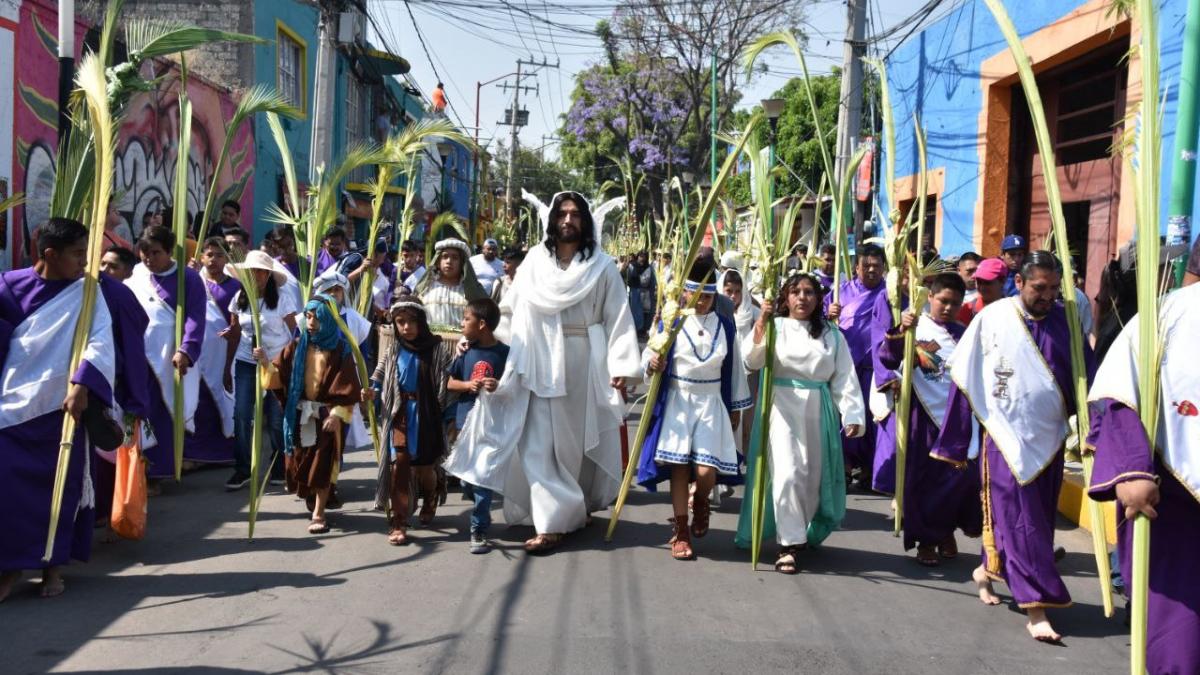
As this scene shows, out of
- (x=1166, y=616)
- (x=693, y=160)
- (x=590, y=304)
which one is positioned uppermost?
(x=693, y=160)

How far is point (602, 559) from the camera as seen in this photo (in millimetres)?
5832

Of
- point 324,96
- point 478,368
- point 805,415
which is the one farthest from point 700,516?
point 324,96

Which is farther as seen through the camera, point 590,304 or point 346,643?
point 590,304

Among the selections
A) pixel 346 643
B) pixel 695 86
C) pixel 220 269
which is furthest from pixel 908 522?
pixel 695 86

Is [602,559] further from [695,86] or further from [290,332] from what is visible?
[695,86]

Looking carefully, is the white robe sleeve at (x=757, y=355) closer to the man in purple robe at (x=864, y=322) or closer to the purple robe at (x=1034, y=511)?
the purple robe at (x=1034, y=511)

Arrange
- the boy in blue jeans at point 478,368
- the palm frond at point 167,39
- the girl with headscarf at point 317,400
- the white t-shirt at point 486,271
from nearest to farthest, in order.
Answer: the palm frond at point 167,39
the boy in blue jeans at point 478,368
the girl with headscarf at point 317,400
the white t-shirt at point 486,271

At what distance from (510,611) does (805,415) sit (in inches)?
77.4

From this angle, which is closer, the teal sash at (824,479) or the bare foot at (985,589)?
the bare foot at (985,589)

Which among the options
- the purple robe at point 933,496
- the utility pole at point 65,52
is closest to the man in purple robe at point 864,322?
the purple robe at point 933,496

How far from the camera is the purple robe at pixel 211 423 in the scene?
7754 millimetres

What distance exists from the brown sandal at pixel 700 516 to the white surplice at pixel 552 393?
0.58 meters

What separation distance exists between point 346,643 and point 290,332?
3.77 m

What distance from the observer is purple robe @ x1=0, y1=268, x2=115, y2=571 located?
Result: 4844mm
